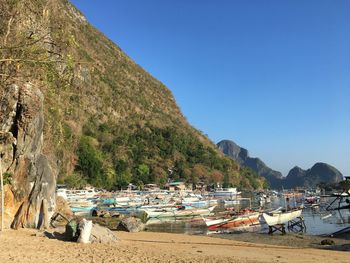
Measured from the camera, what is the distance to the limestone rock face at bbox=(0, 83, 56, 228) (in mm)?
21797

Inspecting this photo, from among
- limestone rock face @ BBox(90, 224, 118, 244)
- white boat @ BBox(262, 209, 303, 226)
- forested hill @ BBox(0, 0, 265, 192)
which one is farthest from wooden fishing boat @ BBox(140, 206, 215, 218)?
forested hill @ BBox(0, 0, 265, 192)

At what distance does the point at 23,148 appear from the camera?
22875 mm

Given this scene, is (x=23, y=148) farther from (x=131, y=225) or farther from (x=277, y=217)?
(x=277, y=217)

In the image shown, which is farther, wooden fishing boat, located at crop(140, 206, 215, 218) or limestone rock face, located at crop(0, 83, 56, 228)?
wooden fishing boat, located at crop(140, 206, 215, 218)

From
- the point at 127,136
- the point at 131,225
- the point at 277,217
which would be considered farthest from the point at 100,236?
the point at 127,136

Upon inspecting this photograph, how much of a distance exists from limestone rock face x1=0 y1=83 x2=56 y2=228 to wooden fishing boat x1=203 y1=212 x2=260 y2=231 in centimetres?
1630

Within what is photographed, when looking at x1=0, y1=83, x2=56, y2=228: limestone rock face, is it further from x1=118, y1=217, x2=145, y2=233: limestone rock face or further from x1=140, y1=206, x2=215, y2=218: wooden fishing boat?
x1=140, y1=206, x2=215, y2=218: wooden fishing boat

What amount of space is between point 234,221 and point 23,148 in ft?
69.4

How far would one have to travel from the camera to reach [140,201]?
65438 millimetres

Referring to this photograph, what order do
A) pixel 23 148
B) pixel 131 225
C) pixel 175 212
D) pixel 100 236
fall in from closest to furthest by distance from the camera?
pixel 100 236 → pixel 23 148 → pixel 131 225 → pixel 175 212

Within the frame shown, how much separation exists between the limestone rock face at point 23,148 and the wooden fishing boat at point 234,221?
16302 mm

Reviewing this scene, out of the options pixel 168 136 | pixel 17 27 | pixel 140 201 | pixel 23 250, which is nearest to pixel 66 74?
pixel 17 27

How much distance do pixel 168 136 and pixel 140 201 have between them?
64172 mm

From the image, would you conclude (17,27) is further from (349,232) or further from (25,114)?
(349,232)
